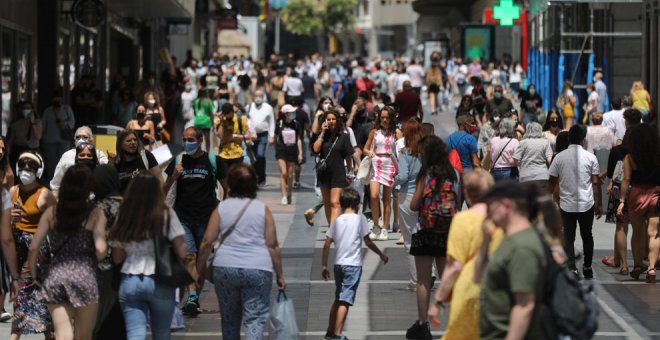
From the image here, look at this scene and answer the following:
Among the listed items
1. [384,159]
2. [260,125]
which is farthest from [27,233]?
[260,125]

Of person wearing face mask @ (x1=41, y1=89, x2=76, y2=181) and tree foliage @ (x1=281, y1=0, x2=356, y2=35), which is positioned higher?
tree foliage @ (x1=281, y1=0, x2=356, y2=35)

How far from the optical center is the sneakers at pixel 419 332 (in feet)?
36.5

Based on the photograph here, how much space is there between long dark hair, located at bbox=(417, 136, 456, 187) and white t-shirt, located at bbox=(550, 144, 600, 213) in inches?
131

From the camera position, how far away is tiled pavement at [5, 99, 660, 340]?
38.3 ft

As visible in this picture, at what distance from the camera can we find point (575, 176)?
1402 centimetres

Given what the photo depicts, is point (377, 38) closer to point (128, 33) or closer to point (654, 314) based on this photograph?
point (128, 33)

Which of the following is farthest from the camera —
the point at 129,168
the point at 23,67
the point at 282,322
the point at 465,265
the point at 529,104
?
the point at 529,104

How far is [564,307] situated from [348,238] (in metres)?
4.18

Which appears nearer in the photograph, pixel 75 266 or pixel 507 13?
pixel 75 266

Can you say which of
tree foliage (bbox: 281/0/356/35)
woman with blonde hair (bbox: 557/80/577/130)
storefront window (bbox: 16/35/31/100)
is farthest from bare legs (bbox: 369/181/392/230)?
tree foliage (bbox: 281/0/356/35)

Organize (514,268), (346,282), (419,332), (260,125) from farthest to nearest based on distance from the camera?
1. (260,125)
2. (419,332)
3. (346,282)
4. (514,268)

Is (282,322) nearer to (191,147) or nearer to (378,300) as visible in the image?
(191,147)

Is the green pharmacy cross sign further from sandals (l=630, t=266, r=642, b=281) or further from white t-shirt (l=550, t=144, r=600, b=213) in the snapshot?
white t-shirt (l=550, t=144, r=600, b=213)

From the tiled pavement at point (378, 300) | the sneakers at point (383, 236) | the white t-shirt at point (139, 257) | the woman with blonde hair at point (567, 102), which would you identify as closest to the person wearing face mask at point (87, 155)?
the tiled pavement at point (378, 300)
